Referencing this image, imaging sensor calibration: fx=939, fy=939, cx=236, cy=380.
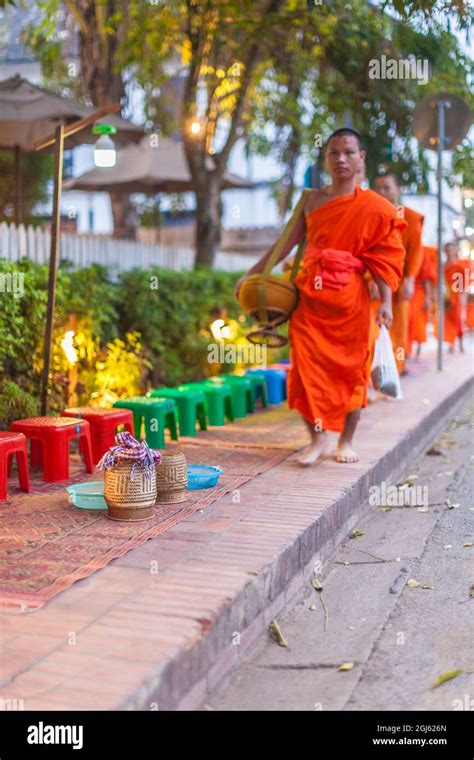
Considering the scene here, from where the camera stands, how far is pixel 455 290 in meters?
15.4

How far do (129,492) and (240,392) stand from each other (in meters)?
3.89

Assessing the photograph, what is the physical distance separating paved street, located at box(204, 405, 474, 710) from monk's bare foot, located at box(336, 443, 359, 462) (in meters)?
0.51

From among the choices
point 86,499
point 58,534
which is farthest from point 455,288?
point 58,534

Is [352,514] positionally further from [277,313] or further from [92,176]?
[92,176]

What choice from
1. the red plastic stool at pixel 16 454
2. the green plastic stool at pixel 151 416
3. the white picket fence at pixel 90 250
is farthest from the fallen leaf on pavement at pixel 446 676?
the white picket fence at pixel 90 250

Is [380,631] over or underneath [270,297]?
underneath

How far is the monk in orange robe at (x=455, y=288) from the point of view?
51.1ft

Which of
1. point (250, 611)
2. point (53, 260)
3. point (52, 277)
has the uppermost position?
point (53, 260)

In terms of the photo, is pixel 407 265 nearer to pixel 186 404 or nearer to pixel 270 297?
pixel 186 404

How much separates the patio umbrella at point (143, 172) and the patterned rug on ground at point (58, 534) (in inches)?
380

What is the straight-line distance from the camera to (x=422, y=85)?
12.0 m

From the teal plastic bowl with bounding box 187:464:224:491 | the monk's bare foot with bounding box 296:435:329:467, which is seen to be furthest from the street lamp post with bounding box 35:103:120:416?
the monk's bare foot with bounding box 296:435:329:467

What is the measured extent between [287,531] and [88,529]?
93 cm
